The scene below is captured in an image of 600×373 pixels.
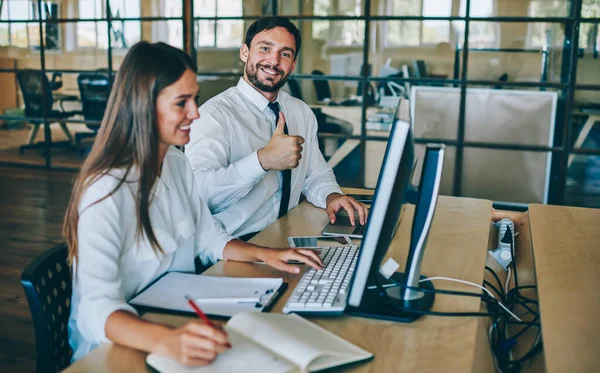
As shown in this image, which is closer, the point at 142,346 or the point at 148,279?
the point at 142,346

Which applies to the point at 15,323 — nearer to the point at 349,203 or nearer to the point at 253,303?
the point at 349,203

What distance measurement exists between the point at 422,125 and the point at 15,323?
3117mm

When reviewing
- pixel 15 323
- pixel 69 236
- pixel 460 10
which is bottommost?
pixel 15 323

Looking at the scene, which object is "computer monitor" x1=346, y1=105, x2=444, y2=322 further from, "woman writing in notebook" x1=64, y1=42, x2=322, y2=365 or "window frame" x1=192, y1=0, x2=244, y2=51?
"window frame" x1=192, y1=0, x2=244, y2=51

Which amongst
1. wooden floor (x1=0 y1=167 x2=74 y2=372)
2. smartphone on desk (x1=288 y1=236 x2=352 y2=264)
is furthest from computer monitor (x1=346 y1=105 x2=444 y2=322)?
wooden floor (x1=0 y1=167 x2=74 y2=372)

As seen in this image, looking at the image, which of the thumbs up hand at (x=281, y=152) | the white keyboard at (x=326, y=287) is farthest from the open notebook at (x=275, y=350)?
the thumbs up hand at (x=281, y=152)

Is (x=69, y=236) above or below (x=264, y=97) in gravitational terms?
below

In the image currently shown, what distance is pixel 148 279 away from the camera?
1.42 metres

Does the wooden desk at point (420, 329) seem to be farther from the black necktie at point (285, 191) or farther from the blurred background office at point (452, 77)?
the blurred background office at point (452, 77)

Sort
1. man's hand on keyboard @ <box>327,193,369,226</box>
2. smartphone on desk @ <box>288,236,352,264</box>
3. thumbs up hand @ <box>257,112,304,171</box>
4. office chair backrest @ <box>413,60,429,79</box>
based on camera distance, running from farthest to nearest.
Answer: office chair backrest @ <box>413,60,429,79</box> < man's hand on keyboard @ <box>327,193,369,226</box> < thumbs up hand @ <box>257,112,304,171</box> < smartphone on desk @ <box>288,236,352,264</box>

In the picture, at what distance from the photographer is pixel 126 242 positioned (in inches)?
51.9

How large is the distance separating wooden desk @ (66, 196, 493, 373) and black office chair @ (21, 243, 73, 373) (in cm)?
25

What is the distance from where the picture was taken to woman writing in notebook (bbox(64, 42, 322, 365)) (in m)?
1.17

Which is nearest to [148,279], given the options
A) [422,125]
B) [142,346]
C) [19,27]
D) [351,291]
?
[142,346]
